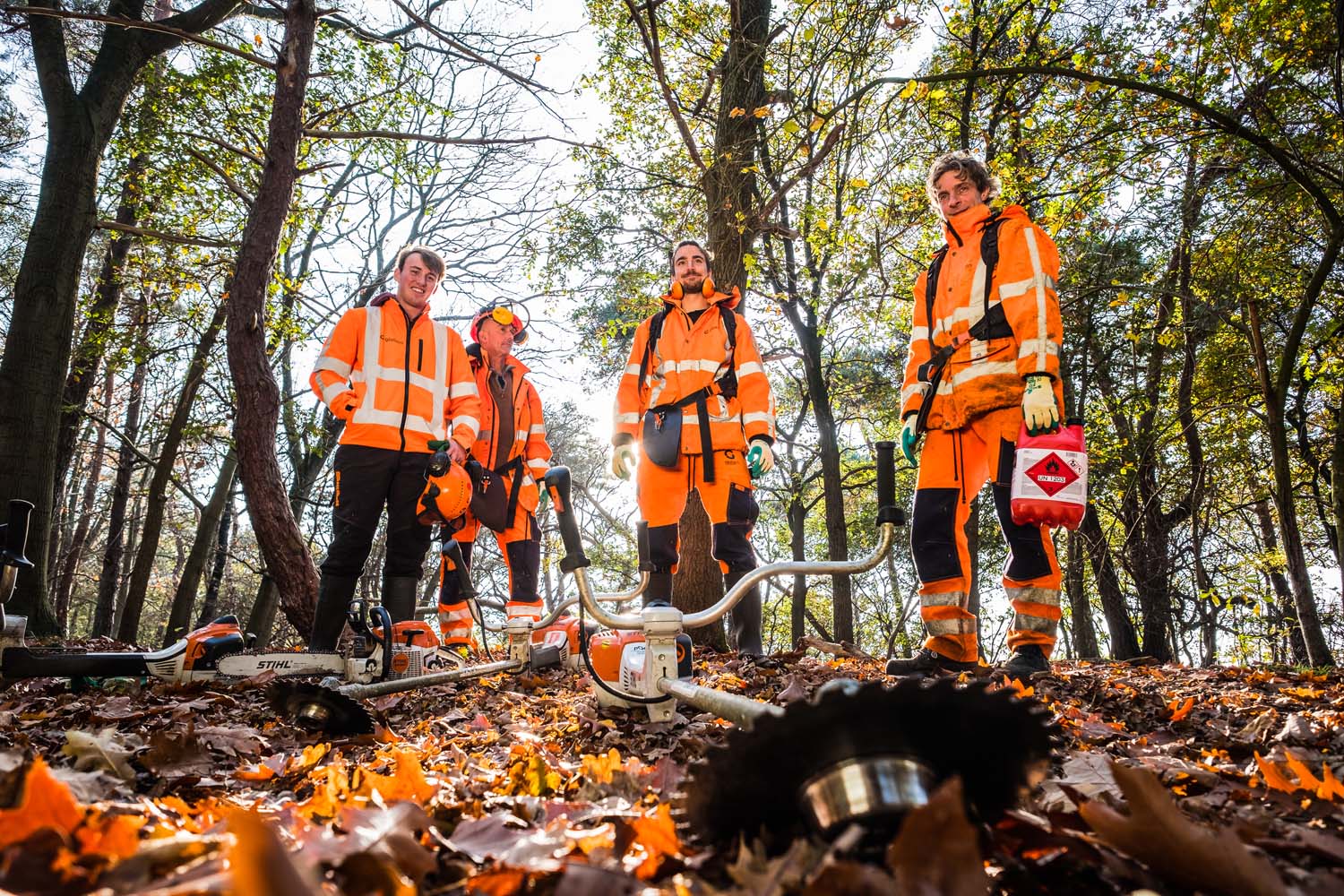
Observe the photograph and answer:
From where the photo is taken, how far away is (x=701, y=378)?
4863 millimetres

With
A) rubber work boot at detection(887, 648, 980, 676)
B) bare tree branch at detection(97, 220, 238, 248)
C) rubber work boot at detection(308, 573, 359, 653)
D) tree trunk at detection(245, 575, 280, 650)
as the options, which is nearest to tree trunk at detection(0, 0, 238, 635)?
bare tree branch at detection(97, 220, 238, 248)

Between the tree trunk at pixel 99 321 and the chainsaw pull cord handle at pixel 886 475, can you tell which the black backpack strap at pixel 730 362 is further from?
the tree trunk at pixel 99 321

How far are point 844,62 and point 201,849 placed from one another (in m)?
4.93

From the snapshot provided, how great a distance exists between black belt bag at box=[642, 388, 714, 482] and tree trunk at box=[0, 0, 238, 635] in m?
5.52

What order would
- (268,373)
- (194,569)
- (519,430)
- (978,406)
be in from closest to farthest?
1. (978,406)
2. (268,373)
3. (519,430)
4. (194,569)

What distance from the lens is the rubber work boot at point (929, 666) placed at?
3.51m

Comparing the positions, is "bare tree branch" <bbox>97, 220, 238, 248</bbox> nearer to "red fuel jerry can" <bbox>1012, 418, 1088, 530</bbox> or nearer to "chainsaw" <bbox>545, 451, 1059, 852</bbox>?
"red fuel jerry can" <bbox>1012, 418, 1088, 530</bbox>

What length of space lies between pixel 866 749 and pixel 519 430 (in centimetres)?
579

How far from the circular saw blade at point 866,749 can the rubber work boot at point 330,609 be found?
3865 mm

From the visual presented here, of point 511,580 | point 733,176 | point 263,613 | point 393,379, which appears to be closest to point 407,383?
point 393,379

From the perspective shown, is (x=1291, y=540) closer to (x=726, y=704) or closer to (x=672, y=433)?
(x=672, y=433)

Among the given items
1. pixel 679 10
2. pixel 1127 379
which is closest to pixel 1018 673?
pixel 679 10

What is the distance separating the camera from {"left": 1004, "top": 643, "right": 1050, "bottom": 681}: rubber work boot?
3.29m

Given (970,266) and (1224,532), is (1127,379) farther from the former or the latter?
(970,266)
